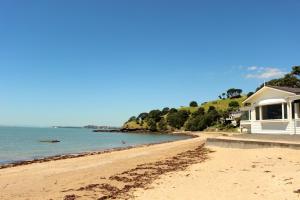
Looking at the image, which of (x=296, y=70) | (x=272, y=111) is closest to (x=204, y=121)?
(x=296, y=70)

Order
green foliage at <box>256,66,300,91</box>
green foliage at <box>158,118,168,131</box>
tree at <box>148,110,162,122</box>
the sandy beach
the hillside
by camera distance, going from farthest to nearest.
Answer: tree at <box>148,110,162,122</box> < green foliage at <box>158,118,168,131</box> < the hillside < green foliage at <box>256,66,300,91</box> < the sandy beach

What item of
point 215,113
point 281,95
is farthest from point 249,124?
point 215,113

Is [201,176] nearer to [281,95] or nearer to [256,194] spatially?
[256,194]

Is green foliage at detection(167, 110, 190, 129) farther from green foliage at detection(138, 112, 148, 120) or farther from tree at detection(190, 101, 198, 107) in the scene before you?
green foliage at detection(138, 112, 148, 120)

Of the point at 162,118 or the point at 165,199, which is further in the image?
the point at 162,118

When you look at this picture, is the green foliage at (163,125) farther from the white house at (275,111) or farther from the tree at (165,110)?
the white house at (275,111)

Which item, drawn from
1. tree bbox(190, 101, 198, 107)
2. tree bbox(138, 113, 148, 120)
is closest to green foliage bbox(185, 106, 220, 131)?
tree bbox(190, 101, 198, 107)

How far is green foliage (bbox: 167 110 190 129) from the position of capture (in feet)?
421

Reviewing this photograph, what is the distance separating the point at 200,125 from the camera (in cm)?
10681

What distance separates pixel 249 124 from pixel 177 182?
21.3 metres

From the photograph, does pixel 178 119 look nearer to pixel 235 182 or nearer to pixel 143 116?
pixel 143 116

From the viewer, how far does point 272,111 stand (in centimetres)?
3017

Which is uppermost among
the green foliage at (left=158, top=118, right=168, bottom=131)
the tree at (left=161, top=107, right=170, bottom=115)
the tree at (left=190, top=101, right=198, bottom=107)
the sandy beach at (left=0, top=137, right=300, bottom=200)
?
the tree at (left=190, top=101, right=198, bottom=107)

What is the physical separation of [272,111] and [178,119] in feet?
324
